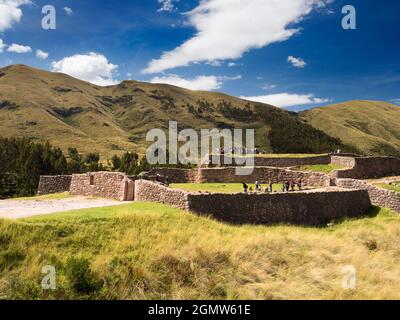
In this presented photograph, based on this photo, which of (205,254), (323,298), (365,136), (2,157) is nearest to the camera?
(323,298)

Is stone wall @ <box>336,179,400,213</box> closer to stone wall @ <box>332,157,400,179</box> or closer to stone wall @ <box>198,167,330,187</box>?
stone wall @ <box>332,157,400,179</box>

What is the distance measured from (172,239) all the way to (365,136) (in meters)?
190

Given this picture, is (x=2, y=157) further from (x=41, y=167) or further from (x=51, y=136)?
(x=51, y=136)

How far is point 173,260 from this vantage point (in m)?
13.5

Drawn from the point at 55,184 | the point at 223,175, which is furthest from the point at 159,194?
the point at 223,175

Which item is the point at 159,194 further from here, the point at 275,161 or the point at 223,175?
the point at 275,161

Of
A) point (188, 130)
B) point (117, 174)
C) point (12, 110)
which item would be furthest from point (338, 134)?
point (117, 174)

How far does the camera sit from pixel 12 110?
15962cm

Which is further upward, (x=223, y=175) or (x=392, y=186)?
(x=223, y=175)
